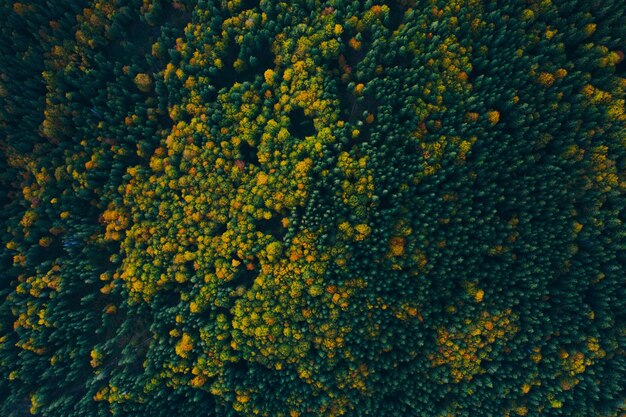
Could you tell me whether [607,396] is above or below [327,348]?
below

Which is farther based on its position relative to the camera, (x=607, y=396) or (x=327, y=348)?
(x=327, y=348)

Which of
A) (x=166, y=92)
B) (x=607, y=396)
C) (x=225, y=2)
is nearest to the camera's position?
(x=607, y=396)

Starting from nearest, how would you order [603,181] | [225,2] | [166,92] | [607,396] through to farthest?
[603,181] < [607,396] < [225,2] < [166,92]

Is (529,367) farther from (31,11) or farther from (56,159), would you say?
(31,11)

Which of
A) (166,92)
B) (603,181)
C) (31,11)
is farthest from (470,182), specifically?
(31,11)

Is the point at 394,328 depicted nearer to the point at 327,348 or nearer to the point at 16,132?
the point at 327,348

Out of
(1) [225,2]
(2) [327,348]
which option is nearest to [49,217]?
(1) [225,2]

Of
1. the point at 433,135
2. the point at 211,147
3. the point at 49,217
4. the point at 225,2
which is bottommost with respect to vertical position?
the point at 433,135
